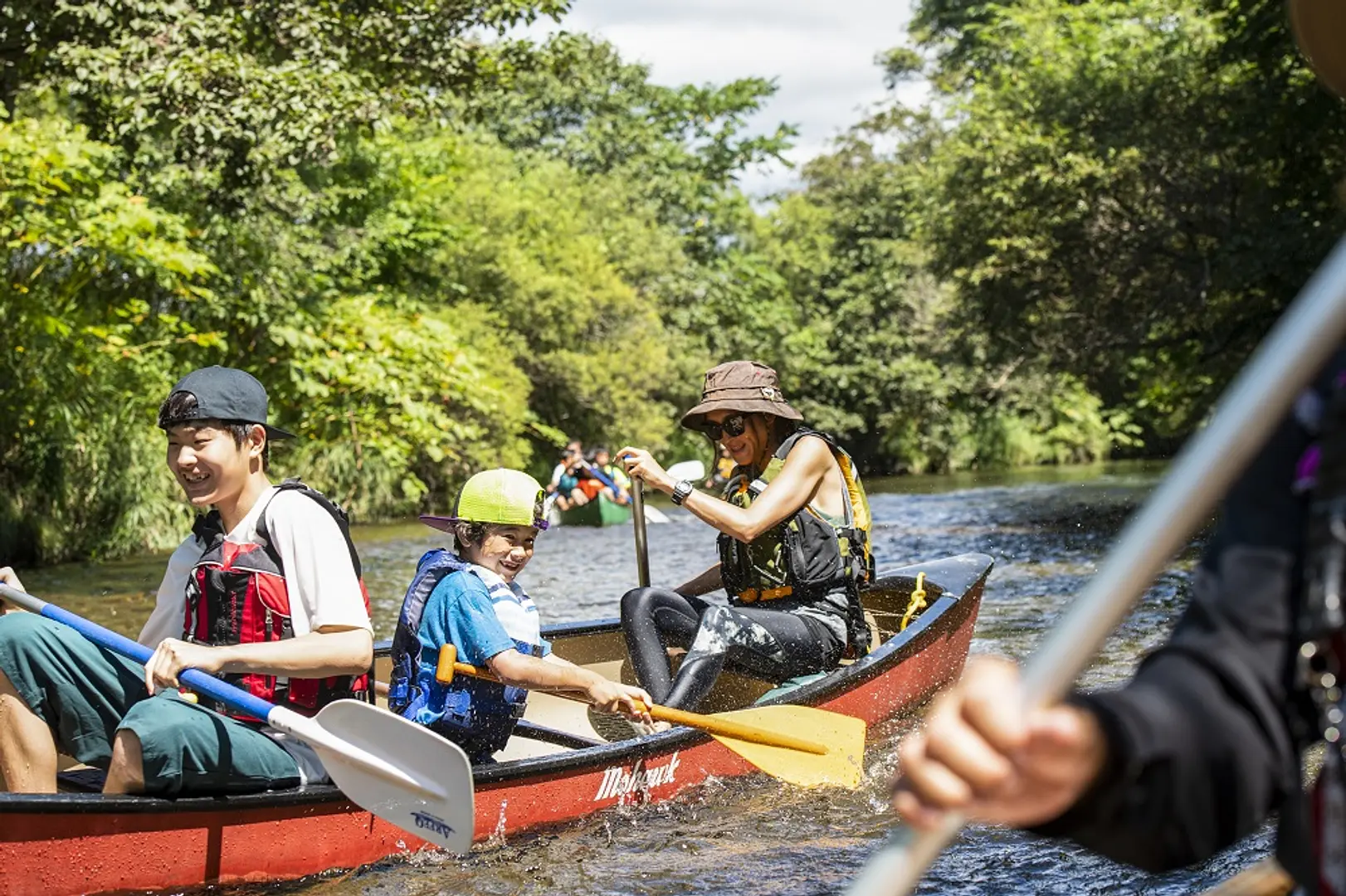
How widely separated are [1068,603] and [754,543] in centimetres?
492

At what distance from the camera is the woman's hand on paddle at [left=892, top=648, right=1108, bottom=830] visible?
1044 mm

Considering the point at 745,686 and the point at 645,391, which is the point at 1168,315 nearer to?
the point at 645,391

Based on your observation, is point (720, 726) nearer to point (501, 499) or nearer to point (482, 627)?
point (482, 627)

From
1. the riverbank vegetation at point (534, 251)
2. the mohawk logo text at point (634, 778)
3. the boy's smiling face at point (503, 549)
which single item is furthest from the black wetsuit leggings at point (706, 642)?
the riverbank vegetation at point (534, 251)

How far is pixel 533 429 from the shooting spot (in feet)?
84.1

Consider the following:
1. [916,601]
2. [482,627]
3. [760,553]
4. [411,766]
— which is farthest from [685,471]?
[411,766]

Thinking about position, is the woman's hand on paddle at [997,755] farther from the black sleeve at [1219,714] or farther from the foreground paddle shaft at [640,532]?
the foreground paddle shaft at [640,532]

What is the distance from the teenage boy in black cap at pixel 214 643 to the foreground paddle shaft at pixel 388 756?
0.29ft

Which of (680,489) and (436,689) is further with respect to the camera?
(680,489)

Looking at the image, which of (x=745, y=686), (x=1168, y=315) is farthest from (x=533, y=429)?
(x=745, y=686)

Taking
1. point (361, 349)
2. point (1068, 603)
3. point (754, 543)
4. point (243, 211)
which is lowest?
point (1068, 603)

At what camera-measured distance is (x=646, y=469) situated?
5582 mm

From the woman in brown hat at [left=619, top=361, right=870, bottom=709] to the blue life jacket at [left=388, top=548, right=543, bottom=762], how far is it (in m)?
1.01

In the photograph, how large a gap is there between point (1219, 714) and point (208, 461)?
315cm
